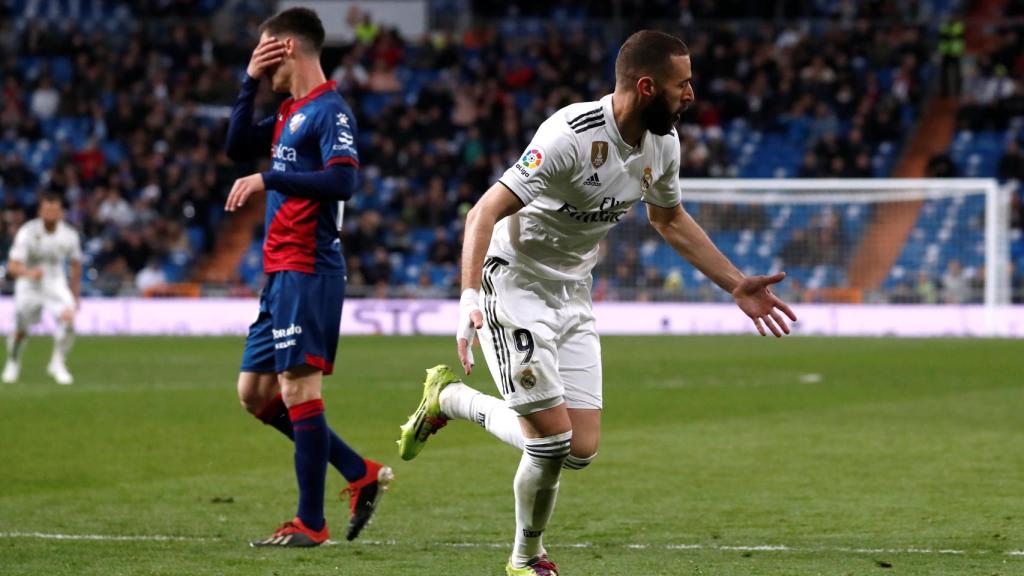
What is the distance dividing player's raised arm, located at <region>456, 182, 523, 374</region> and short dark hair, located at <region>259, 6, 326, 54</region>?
74.6 inches

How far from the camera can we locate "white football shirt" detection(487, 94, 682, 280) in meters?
5.82

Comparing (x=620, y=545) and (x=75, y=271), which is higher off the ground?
(x=75, y=271)

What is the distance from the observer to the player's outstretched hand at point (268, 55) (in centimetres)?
714

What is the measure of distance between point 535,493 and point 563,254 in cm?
98

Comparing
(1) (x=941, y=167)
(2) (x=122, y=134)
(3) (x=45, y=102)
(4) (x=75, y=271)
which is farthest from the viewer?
(3) (x=45, y=102)

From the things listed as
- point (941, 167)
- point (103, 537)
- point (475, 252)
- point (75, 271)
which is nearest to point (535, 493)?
point (475, 252)

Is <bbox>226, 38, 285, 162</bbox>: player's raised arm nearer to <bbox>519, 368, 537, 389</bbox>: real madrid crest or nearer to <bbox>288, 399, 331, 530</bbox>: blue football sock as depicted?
<bbox>288, 399, 331, 530</bbox>: blue football sock

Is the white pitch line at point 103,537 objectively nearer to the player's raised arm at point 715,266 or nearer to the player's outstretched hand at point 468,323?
the player's outstretched hand at point 468,323

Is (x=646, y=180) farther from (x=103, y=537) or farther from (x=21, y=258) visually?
(x=21, y=258)

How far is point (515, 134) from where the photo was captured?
32656mm

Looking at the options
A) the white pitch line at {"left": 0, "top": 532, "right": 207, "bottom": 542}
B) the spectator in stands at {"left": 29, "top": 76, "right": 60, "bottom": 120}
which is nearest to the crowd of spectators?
the spectator in stands at {"left": 29, "top": 76, "right": 60, "bottom": 120}

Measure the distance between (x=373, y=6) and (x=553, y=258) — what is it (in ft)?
105

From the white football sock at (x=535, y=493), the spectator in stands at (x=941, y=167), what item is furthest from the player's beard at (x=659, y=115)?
the spectator in stands at (x=941, y=167)

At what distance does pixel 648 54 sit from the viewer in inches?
230
